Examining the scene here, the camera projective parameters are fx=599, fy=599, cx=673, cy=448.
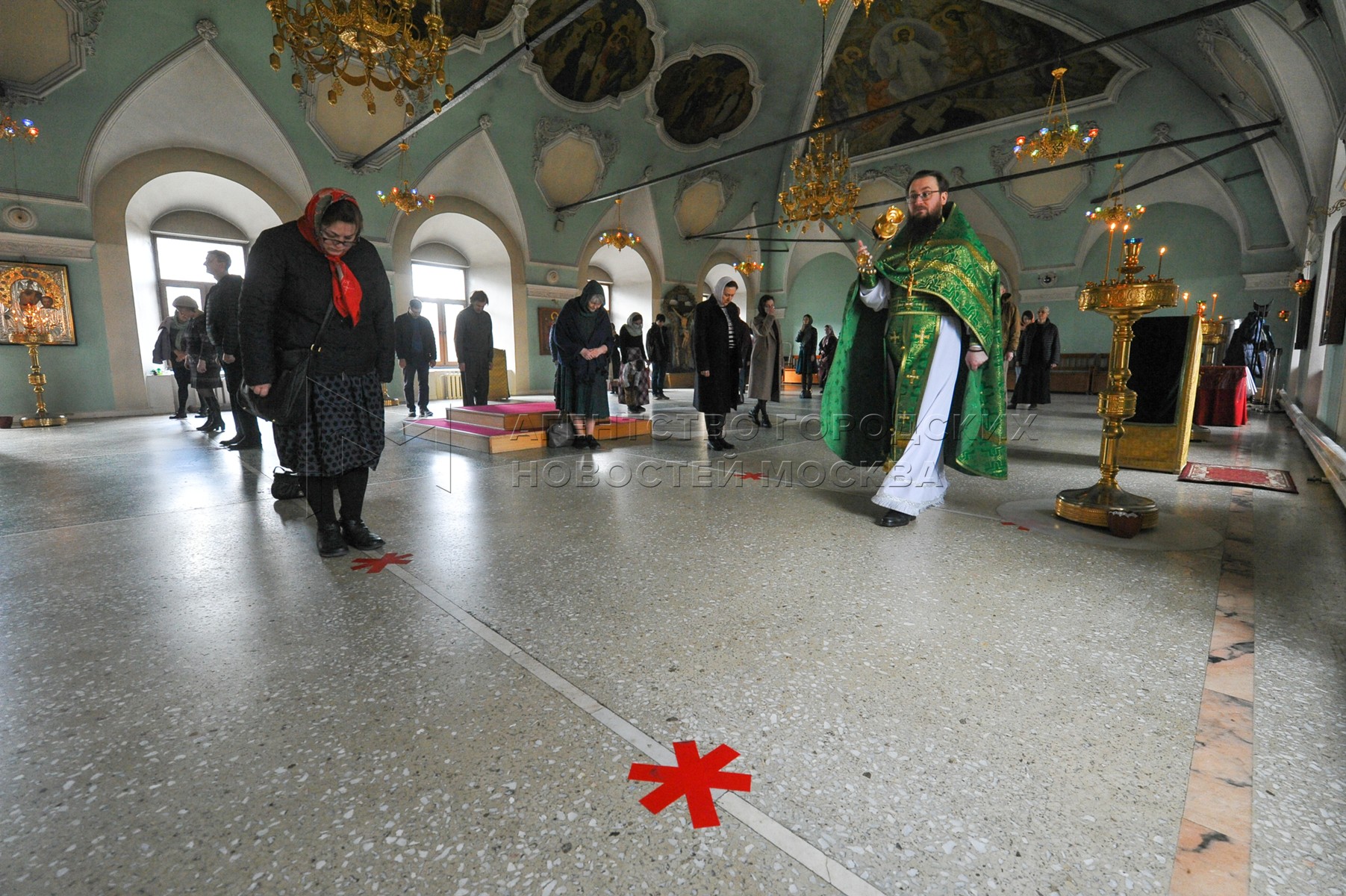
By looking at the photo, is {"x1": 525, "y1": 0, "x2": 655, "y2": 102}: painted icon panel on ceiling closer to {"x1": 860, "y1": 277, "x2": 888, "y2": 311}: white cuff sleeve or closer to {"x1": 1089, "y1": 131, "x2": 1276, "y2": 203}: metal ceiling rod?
{"x1": 860, "y1": 277, "x2": 888, "y2": 311}: white cuff sleeve

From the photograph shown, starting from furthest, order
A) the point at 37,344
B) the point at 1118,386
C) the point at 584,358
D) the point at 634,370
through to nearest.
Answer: the point at 634,370 < the point at 37,344 < the point at 584,358 < the point at 1118,386

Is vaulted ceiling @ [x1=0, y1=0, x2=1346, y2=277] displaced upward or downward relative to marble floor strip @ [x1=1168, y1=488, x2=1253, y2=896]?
upward

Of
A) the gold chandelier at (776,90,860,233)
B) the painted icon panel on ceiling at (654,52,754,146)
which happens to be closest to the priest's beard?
the gold chandelier at (776,90,860,233)

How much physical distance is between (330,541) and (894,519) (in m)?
2.84

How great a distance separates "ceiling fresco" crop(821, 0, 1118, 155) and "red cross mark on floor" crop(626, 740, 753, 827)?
15.9 metres

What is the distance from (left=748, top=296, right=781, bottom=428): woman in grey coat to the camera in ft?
26.6

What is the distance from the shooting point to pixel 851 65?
16.5 m

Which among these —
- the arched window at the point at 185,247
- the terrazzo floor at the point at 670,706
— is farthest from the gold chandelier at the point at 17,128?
the terrazzo floor at the point at 670,706

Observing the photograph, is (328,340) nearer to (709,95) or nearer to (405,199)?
(405,199)

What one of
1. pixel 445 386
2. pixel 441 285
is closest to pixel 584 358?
pixel 445 386

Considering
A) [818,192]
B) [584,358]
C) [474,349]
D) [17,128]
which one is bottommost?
[584,358]

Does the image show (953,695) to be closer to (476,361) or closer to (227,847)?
(227,847)

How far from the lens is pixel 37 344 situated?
9.26 meters

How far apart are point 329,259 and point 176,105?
11292 millimetres
